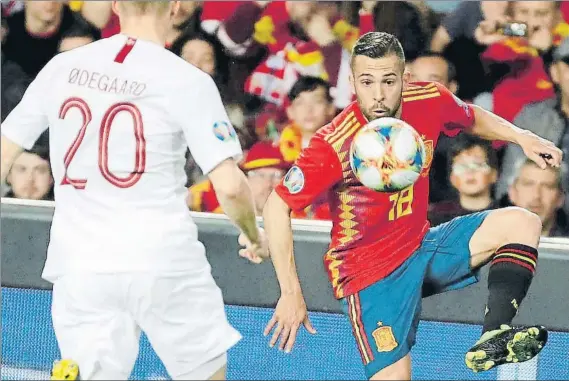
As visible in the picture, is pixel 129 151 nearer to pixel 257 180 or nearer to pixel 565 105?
pixel 257 180

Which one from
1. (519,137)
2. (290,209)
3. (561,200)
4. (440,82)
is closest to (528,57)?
(440,82)

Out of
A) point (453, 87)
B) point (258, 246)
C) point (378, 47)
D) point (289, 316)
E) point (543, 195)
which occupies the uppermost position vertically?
point (378, 47)

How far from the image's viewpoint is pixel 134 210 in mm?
3266

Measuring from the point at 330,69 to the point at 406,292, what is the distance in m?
1.13

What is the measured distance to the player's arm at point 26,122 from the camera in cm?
338

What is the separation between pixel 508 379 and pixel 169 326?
1451mm

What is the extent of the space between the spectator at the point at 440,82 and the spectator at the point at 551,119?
0.21 metres

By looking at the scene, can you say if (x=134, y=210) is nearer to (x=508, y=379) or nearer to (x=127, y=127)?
(x=127, y=127)

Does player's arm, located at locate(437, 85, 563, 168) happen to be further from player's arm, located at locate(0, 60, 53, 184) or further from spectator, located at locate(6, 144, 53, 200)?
spectator, located at locate(6, 144, 53, 200)

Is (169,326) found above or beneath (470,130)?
beneath

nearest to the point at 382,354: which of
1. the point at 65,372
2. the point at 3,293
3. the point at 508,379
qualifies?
the point at 508,379

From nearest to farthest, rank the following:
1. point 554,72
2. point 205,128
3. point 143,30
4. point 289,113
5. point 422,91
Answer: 1. point 205,128
2. point 143,30
3. point 422,91
4. point 554,72
5. point 289,113

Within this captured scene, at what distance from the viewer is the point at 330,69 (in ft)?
14.7

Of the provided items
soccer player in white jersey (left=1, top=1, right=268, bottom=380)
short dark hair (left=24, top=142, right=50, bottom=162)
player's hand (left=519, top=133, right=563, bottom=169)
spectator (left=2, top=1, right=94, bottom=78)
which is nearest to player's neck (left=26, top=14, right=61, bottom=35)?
spectator (left=2, top=1, right=94, bottom=78)
